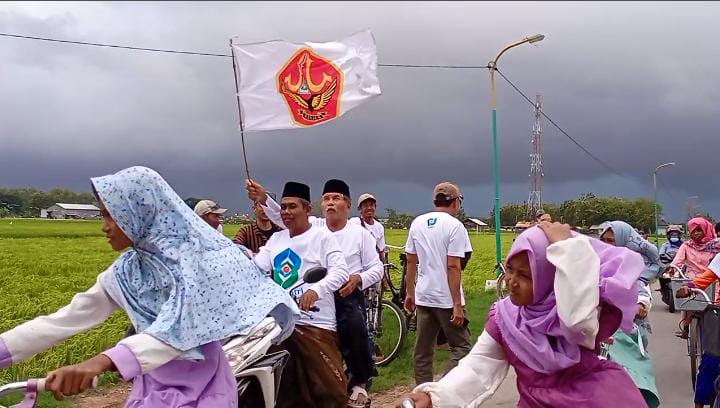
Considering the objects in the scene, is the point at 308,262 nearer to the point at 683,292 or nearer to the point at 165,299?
the point at 165,299

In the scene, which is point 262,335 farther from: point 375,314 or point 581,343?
point 375,314

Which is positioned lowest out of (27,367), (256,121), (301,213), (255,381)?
(27,367)

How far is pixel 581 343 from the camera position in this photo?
257 centimetres

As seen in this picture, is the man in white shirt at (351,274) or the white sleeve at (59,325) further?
the man in white shirt at (351,274)

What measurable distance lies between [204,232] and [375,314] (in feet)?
16.4

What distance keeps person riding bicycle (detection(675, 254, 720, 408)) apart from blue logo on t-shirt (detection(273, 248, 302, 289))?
120 inches

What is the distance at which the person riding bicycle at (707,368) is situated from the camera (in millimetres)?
5527

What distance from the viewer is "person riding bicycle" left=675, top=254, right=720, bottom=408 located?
5527mm

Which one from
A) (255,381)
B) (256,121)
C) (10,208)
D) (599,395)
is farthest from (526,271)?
(10,208)

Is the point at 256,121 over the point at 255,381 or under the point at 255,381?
over

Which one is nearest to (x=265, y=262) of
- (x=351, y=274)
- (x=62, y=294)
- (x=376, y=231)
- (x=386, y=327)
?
(x=351, y=274)

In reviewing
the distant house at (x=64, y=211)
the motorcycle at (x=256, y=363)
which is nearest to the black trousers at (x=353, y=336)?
the motorcycle at (x=256, y=363)

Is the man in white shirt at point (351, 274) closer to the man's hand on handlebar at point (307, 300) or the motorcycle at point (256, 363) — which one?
the man's hand on handlebar at point (307, 300)

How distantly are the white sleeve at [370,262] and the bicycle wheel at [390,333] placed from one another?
71.5 inches
